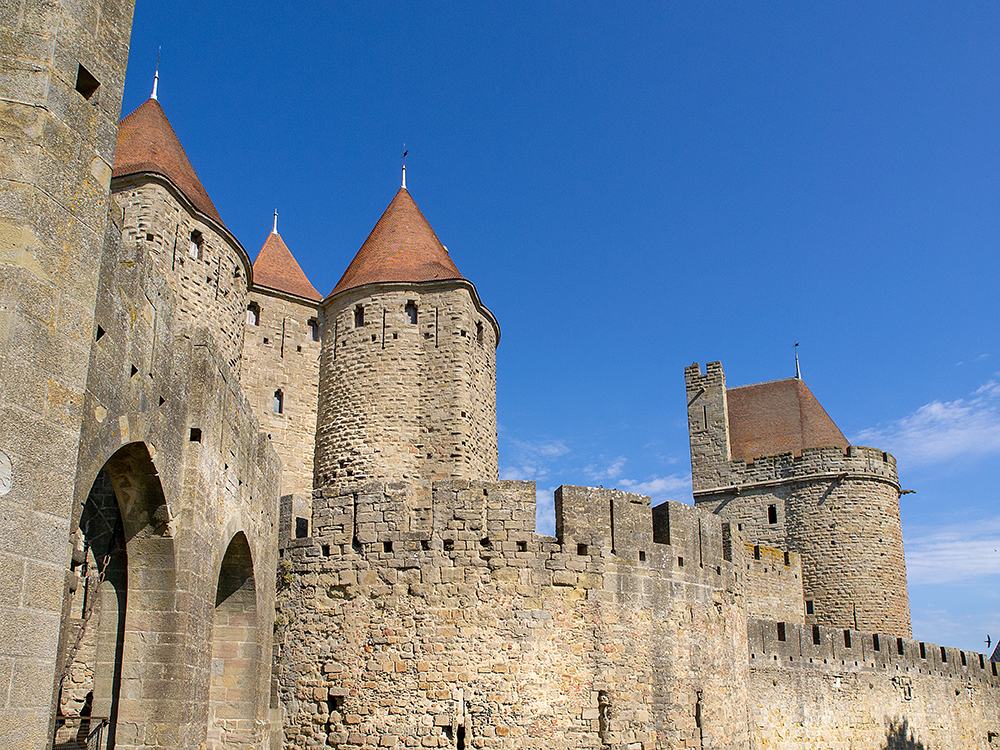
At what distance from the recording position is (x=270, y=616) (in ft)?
38.8

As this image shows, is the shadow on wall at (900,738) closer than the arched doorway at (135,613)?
No

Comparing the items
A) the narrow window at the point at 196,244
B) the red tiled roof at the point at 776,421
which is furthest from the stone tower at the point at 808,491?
the narrow window at the point at 196,244

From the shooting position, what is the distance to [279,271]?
22.9m

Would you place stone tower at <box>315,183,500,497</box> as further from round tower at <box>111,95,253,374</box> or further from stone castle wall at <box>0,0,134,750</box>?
stone castle wall at <box>0,0,134,750</box>

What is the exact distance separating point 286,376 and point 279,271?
369 cm

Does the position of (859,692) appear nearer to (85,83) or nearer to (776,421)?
(776,421)

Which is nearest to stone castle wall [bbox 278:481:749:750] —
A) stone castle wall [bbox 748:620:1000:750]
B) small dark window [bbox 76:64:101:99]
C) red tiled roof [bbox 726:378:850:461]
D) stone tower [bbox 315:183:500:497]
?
stone castle wall [bbox 748:620:1000:750]

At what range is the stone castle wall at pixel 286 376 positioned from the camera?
1986cm

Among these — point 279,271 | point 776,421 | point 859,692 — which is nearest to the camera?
point 859,692

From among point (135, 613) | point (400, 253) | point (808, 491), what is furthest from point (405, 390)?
point (808, 491)

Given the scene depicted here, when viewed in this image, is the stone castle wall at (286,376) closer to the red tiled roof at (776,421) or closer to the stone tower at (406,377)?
the stone tower at (406,377)

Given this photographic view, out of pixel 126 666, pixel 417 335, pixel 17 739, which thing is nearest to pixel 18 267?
pixel 17 739

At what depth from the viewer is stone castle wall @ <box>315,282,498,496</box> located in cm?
1906

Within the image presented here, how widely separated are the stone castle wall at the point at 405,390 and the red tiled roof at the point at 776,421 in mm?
11806
